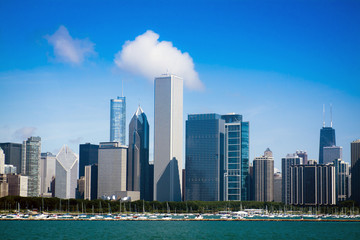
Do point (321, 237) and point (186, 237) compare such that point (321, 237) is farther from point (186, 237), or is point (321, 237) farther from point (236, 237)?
point (186, 237)

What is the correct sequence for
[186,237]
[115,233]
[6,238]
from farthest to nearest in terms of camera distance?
[115,233]
[186,237]
[6,238]

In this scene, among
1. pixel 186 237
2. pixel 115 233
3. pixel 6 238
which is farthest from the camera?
pixel 115 233

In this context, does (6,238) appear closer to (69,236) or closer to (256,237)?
(69,236)

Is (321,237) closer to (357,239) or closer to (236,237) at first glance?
(357,239)

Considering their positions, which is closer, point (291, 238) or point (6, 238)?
point (6, 238)

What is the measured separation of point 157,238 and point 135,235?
373 inches

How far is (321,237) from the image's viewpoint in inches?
5502

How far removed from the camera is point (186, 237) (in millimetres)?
132875

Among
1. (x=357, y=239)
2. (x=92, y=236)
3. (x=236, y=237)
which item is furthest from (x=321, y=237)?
(x=92, y=236)

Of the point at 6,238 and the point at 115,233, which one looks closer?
the point at 6,238

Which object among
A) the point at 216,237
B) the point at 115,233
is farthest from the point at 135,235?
the point at 216,237

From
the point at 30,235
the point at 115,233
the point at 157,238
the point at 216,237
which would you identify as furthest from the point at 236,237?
the point at 30,235

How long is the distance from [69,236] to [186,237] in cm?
2424

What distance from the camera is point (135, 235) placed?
13675 cm
